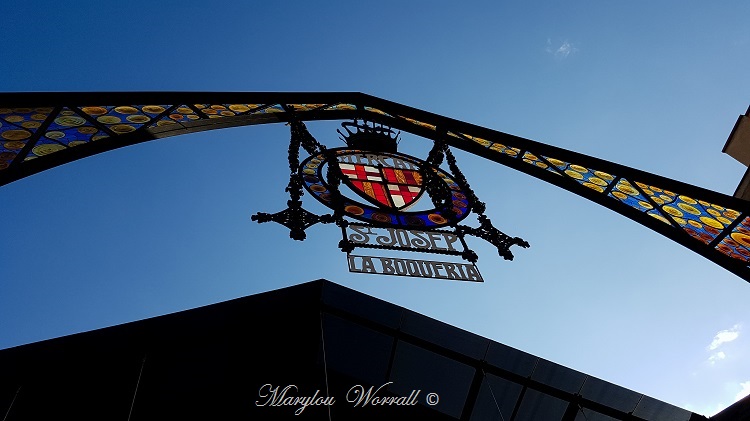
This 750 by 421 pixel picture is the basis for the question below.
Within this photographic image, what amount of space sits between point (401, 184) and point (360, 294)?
1.78 m

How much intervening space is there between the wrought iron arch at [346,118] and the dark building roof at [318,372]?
219cm

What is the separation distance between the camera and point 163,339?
5.81 metres

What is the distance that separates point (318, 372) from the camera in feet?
23.3

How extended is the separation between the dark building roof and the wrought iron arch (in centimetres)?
219

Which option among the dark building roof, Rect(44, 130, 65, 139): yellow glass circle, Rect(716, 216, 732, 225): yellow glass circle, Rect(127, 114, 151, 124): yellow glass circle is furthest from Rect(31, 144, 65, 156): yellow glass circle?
Rect(716, 216, 732, 225): yellow glass circle

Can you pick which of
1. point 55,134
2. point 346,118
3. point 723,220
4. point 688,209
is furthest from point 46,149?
point 723,220

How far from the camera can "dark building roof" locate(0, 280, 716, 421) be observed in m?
5.77

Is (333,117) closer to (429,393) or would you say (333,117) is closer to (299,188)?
(299,188)

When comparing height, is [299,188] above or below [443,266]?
above

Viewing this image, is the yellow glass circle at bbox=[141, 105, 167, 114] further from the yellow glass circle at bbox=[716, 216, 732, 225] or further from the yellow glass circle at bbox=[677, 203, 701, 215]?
the yellow glass circle at bbox=[716, 216, 732, 225]

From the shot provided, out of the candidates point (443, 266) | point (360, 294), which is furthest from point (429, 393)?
point (443, 266)

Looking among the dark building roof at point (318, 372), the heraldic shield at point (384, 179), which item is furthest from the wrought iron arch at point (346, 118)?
the dark building roof at point (318, 372)

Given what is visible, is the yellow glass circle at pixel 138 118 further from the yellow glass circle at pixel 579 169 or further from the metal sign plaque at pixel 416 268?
the yellow glass circle at pixel 579 169

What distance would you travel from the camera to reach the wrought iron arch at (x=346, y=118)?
5.40 m
